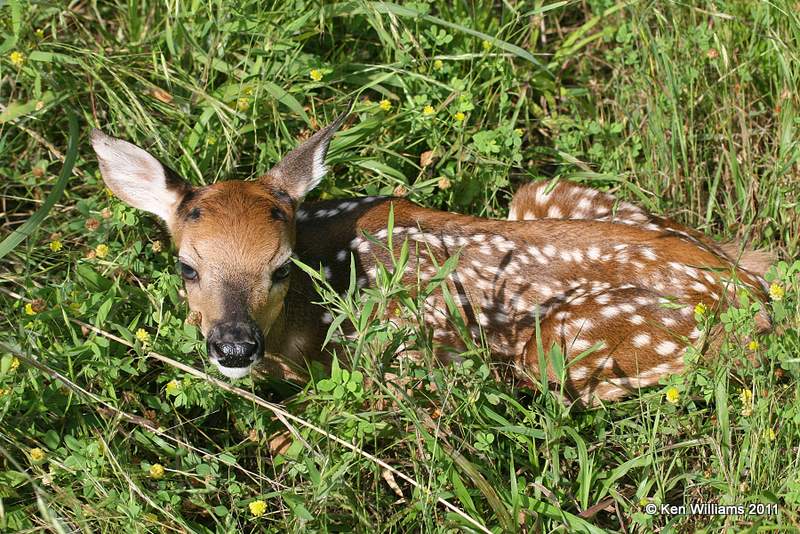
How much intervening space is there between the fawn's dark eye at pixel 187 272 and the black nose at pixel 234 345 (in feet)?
0.98

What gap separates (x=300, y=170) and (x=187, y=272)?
0.69 m

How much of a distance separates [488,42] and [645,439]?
2201mm

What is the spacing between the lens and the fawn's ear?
403cm

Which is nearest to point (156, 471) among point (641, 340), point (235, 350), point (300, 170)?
point (235, 350)

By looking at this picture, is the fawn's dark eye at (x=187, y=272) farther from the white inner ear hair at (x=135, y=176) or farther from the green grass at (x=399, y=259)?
the white inner ear hair at (x=135, y=176)

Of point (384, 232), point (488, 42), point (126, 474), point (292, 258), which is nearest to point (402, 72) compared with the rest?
point (488, 42)

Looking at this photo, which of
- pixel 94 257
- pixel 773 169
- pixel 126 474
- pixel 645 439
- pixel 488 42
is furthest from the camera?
pixel 488 42

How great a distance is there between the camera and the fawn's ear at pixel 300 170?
403cm

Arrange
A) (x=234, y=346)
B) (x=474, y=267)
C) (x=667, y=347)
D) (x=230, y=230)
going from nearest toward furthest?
(x=234, y=346), (x=230, y=230), (x=667, y=347), (x=474, y=267)

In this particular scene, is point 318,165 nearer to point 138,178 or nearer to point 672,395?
point 138,178

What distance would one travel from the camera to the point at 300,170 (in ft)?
13.4

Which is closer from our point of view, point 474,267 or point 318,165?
point 318,165

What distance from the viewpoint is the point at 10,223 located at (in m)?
4.61

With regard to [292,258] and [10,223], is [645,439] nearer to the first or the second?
[292,258]
